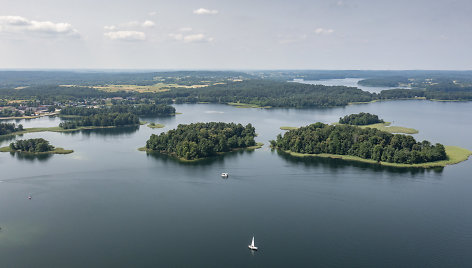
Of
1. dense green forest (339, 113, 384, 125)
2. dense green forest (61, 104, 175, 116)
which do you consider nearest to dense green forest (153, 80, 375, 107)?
dense green forest (61, 104, 175, 116)

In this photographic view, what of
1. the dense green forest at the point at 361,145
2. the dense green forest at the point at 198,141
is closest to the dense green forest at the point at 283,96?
the dense green forest at the point at 198,141

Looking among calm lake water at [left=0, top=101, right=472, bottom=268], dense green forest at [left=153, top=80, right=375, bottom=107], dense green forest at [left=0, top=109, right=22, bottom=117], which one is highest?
dense green forest at [left=153, top=80, right=375, bottom=107]

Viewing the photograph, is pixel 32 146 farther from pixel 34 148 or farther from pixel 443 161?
pixel 443 161

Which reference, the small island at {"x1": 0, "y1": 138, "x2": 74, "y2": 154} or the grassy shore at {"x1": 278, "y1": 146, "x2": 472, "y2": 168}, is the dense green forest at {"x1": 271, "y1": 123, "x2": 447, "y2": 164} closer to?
the grassy shore at {"x1": 278, "y1": 146, "x2": 472, "y2": 168}

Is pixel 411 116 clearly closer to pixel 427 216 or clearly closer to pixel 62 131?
pixel 427 216

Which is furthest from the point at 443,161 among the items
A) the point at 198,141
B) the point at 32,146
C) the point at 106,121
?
the point at 106,121

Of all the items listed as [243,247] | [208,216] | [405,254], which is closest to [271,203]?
[208,216]
